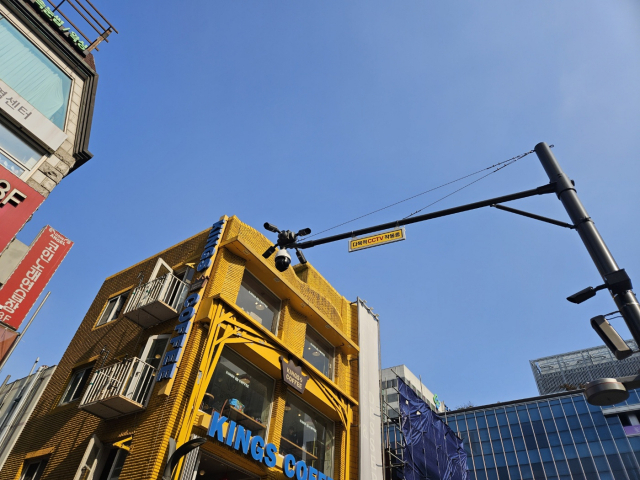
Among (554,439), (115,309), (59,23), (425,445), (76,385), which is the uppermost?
(554,439)

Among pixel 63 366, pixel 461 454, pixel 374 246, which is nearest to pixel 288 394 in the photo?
pixel 63 366

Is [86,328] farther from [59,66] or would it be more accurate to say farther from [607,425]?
[607,425]

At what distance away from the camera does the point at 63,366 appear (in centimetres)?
1983

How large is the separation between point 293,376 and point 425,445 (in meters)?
11.5

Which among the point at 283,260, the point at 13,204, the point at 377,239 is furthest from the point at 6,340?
the point at 377,239

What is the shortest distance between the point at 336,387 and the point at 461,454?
14977 mm

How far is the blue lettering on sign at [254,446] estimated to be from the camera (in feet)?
46.2

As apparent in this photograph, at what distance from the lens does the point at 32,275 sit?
15.4 meters

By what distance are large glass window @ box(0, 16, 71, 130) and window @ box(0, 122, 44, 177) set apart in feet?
4.10

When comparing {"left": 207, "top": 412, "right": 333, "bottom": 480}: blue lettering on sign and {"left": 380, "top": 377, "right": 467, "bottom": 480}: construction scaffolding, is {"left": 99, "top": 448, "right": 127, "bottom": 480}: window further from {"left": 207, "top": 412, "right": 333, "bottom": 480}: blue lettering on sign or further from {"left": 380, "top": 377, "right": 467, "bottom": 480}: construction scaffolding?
{"left": 380, "top": 377, "right": 467, "bottom": 480}: construction scaffolding

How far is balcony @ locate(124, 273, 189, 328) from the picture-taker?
663 inches

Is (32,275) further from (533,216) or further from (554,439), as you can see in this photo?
(554,439)

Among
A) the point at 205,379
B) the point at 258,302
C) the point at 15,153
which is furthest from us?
the point at 258,302

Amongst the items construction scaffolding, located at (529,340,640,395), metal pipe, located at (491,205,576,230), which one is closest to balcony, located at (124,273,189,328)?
metal pipe, located at (491,205,576,230)
